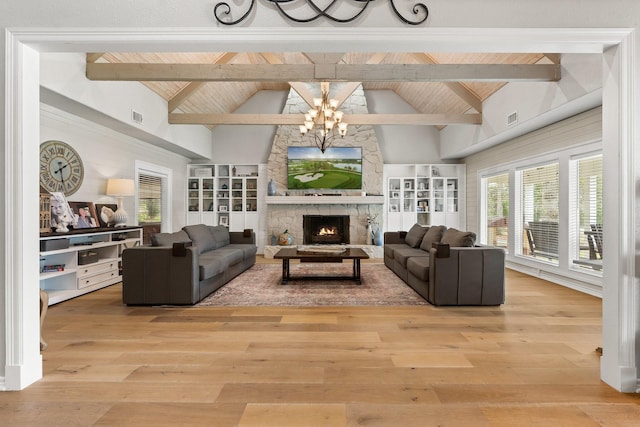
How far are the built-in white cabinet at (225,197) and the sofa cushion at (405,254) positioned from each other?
163 inches

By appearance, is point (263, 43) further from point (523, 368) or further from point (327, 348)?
point (523, 368)

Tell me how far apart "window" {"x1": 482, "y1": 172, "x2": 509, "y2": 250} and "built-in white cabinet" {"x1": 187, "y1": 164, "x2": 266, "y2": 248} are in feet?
17.5

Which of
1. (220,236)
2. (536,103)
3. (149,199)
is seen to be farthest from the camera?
(149,199)

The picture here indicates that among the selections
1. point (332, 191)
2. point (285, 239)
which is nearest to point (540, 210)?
point (332, 191)

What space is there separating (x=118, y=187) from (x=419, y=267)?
4599mm

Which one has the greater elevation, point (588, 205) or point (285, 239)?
point (588, 205)

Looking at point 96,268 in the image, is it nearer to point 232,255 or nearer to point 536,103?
point 232,255

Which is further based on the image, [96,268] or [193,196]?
[193,196]

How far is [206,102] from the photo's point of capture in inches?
304

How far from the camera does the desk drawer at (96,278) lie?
4.44 metres

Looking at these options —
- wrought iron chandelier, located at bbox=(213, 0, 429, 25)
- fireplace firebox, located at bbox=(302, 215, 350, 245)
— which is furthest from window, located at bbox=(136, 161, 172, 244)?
wrought iron chandelier, located at bbox=(213, 0, 429, 25)

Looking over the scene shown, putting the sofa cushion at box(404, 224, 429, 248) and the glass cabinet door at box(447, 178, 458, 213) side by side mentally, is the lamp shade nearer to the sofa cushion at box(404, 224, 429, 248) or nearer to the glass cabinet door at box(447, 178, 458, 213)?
the sofa cushion at box(404, 224, 429, 248)

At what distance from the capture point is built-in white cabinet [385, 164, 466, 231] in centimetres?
868

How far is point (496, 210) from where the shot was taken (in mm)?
7328
